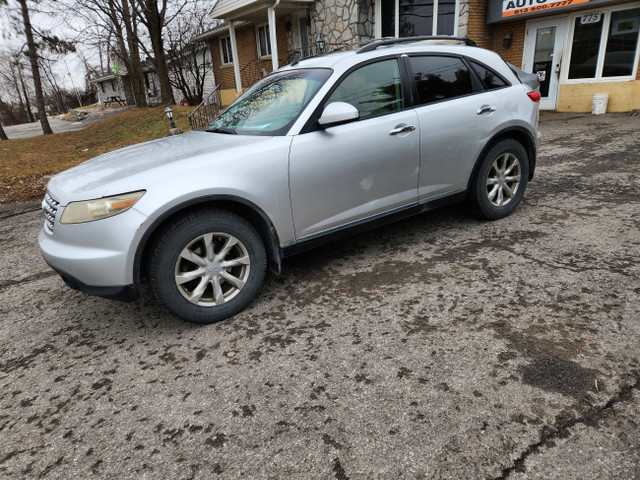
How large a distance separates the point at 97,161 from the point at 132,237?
1195 mm

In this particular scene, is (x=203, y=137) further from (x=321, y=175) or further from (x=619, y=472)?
(x=619, y=472)

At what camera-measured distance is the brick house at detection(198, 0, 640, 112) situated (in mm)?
10773

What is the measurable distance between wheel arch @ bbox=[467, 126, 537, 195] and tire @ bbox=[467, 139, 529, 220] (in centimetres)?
4

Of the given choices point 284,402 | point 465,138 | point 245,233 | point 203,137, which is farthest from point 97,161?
point 465,138

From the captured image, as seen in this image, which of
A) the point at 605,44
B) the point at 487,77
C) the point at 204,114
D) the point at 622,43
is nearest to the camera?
the point at 487,77

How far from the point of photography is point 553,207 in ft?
15.7

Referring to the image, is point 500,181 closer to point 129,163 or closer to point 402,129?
point 402,129

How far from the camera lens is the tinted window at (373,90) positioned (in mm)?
3418

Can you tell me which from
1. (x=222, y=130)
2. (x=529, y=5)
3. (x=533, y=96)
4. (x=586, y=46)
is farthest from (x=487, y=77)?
(x=586, y=46)

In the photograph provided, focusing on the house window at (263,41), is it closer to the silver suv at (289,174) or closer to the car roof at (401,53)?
the car roof at (401,53)

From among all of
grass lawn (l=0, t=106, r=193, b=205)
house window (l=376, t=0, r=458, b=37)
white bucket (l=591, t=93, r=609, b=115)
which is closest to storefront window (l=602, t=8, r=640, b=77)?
white bucket (l=591, t=93, r=609, b=115)

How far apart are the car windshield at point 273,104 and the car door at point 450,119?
94cm

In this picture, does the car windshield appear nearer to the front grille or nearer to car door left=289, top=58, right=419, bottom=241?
car door left=289, top=58, right=419, bottom=241

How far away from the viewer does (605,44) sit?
10992 mm
